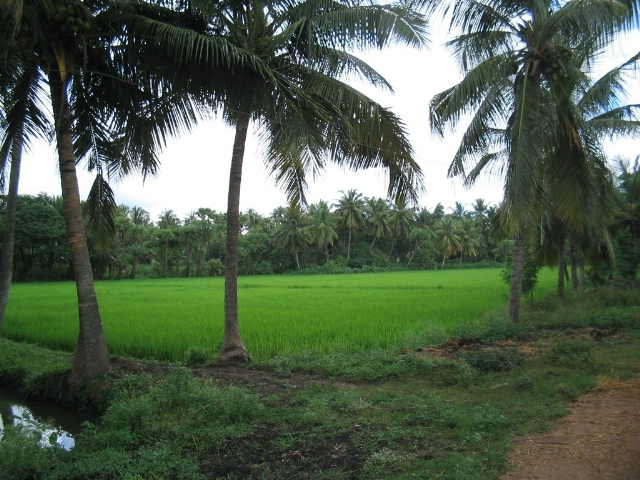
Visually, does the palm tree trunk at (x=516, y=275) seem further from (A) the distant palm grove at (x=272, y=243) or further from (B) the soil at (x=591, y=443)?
(A) the distant palm grove at (x=272, y=243)

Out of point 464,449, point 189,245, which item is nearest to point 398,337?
point 464,449

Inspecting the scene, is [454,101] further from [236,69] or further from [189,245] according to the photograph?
[189,245]

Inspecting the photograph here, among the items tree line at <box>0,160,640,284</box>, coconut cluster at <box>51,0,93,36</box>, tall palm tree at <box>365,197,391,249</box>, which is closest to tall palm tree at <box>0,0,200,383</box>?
coconut cluster at <box>51,0,93,36</box>

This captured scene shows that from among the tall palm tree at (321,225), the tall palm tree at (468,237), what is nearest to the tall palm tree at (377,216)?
the tall palm tree at (321,225)

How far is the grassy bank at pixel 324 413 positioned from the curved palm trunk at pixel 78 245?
344mm

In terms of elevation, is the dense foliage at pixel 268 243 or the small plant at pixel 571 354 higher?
the dense foliage at pixel 268 243

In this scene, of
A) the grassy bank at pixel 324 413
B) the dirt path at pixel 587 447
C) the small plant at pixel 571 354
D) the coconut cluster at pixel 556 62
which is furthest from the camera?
the coconut cluster at pixel 556 62

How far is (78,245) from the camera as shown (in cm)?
629

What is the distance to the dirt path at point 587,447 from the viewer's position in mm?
3518

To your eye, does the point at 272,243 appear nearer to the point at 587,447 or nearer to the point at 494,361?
the point at 494,361

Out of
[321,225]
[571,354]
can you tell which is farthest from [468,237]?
[571,354]

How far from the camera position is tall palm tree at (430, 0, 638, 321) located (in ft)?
25.9

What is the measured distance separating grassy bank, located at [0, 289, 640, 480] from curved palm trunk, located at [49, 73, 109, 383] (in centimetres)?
34

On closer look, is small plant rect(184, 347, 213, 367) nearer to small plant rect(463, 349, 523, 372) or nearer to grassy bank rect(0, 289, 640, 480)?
grassy bank rect(0, 289, 640, 480)
